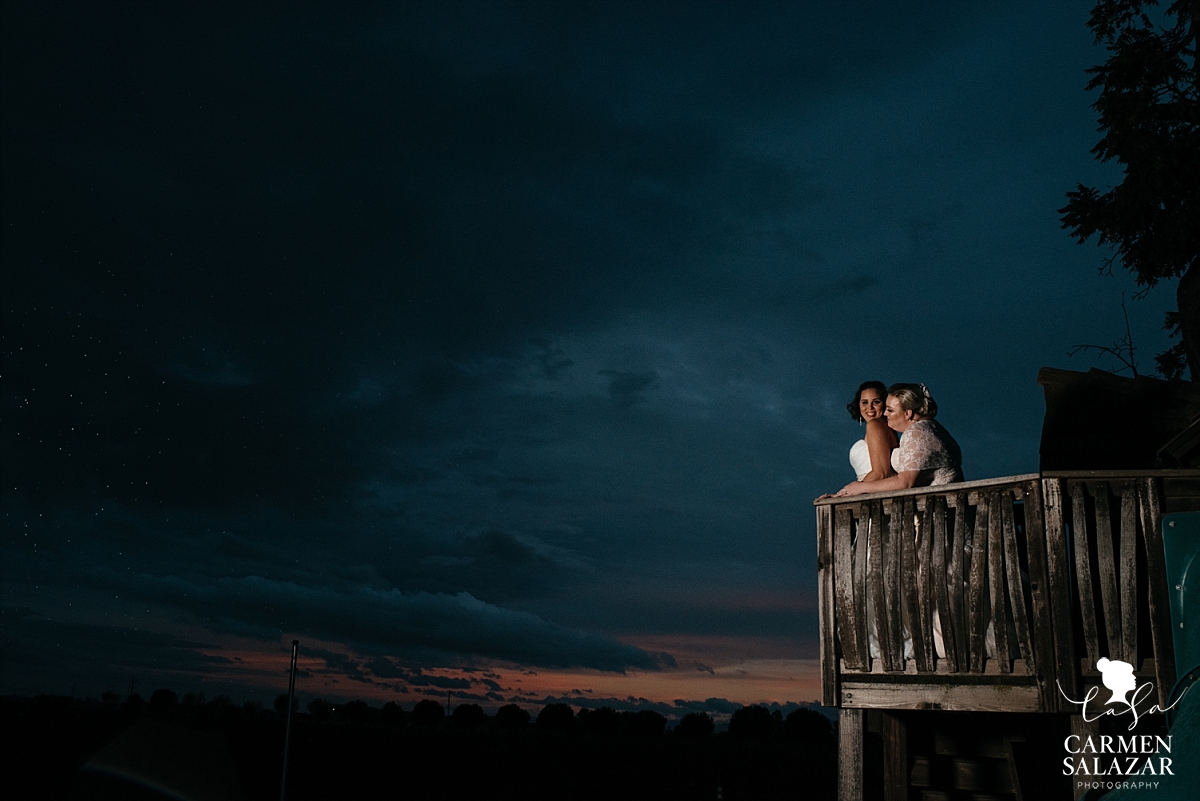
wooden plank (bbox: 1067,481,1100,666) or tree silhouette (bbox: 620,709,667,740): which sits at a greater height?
wooden plank (bbox: 1067,481,1100,666)

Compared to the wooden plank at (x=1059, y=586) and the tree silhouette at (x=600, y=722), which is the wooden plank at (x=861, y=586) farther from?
the tree silhouette at (x=600, y=722)

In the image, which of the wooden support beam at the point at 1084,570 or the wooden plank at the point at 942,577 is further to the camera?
the wooden plank at the point at 942,577

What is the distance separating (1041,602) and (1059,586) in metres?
0.17

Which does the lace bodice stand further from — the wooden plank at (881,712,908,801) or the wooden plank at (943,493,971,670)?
the wooden plank at (881,712,908,801)

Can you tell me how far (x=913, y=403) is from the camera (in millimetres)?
7961

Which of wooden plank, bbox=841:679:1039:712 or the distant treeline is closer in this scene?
wooden plank, bbox=841:679:1039:712

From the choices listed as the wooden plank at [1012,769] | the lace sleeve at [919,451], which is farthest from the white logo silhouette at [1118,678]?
the wooden plank at [1012,769]

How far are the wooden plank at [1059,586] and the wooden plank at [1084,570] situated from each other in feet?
0.23

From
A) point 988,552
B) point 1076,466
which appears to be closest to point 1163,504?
point 988,552

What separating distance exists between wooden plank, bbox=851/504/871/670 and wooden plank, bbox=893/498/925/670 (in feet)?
1.15

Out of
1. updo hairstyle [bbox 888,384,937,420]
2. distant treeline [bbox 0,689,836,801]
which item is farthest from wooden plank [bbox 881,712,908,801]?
distant treeline [bbox 0,689,836,801]

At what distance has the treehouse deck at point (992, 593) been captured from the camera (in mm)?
6793

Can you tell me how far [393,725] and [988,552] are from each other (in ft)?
249

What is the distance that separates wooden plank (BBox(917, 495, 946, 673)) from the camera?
7.47m
